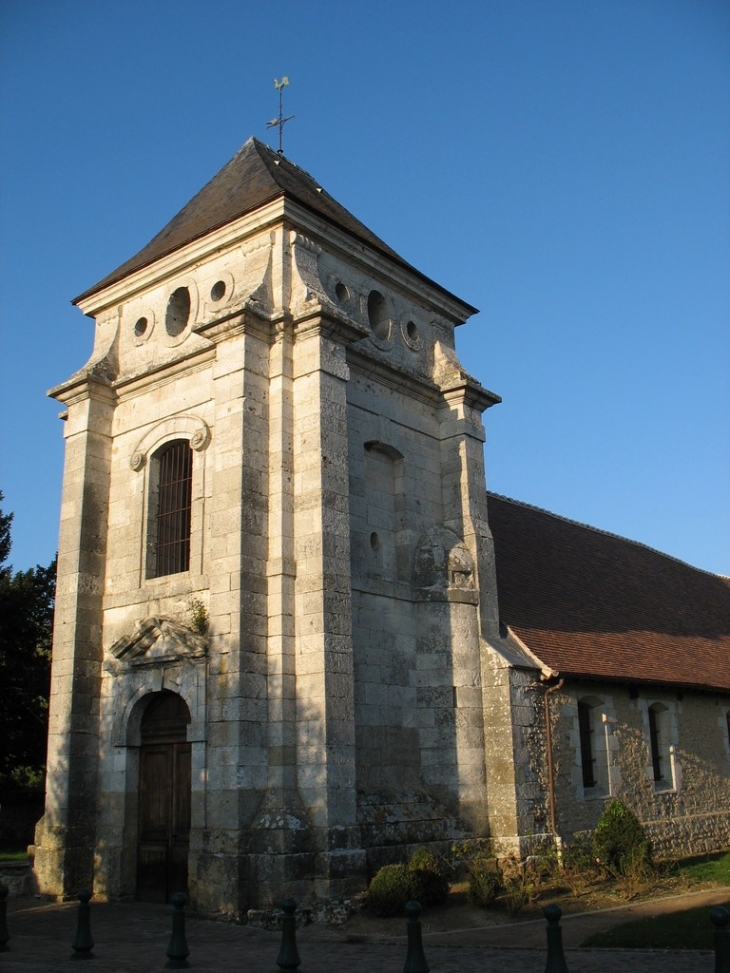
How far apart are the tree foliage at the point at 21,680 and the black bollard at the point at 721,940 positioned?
63.3 ft

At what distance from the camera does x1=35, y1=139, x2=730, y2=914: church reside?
12.0 m

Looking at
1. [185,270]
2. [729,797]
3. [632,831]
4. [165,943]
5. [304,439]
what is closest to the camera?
[165,943]

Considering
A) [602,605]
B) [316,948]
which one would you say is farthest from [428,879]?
[602,605]

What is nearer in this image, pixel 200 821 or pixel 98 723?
pixel 200 821

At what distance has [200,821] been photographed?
11.9 metres

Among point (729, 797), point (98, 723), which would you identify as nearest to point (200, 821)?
point (98, 723)

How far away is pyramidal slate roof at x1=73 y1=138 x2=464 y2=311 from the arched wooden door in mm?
7268

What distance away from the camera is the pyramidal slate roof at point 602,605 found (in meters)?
17.3

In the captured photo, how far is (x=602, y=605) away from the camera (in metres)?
20.6

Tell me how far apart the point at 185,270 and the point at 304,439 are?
4.17m

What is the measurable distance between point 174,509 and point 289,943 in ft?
25.1

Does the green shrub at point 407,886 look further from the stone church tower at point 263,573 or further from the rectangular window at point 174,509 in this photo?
the rectangular window at point 174,509

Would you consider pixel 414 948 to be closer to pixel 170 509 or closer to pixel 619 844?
pixel 619 844

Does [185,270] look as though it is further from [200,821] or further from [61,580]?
[200,821]
